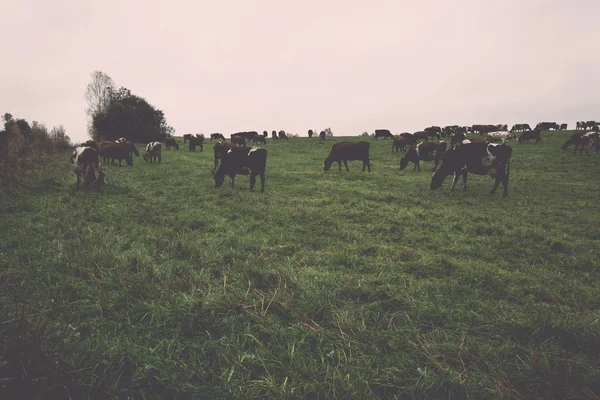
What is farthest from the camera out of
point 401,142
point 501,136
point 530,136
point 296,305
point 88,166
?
point 501,136

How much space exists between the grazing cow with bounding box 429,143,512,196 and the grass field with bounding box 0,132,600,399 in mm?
3463

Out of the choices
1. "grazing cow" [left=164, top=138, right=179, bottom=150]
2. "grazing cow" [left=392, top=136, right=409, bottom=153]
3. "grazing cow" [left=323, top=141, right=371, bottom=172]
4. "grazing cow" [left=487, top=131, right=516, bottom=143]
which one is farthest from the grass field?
"grazing cow" [left=487, top=131, right=516, bottom=143]

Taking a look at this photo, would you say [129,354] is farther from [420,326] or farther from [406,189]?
[406,189]

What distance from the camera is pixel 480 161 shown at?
409 inches

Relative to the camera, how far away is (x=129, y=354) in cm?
224

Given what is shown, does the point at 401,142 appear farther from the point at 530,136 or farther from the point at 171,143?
the point at 171,143

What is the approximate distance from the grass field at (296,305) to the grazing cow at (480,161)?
11.4 ft

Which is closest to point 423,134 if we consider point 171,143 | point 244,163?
point 244,163

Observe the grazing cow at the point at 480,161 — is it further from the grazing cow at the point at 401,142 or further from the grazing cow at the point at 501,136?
the grazing cow at the point at 501,136

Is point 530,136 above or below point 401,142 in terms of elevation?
above

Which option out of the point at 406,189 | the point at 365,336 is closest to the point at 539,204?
the point at 406,189

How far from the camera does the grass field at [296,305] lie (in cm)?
199

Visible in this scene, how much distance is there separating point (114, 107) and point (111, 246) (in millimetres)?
46914

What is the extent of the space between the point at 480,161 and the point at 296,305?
1068 centimetres
